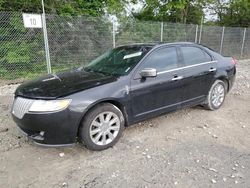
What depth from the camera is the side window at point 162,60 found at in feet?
13.3

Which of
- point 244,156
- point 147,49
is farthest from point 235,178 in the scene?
point 147,49

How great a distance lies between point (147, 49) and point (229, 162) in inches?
84.8

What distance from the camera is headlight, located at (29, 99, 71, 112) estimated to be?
3111mm

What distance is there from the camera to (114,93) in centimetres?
354

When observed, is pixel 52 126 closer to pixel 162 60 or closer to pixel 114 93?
pixel 114 93

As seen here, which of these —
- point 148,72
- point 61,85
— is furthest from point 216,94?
point 61,85

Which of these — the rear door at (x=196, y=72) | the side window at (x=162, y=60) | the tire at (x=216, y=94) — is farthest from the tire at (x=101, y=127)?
the tire at (x=216, y=94)

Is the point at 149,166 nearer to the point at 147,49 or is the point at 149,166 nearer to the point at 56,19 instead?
the point at 147,49

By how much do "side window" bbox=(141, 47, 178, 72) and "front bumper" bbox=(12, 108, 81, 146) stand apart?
146 cm

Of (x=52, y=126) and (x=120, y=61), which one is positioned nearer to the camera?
(x=52, y=126)

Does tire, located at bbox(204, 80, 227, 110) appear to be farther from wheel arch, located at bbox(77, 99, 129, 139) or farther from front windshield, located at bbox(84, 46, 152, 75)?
wheel arch, located at bbox(77, 99, 129, 139)

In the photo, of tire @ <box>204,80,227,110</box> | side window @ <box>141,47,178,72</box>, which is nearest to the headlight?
side window @ <box>141,47,178,72</box>

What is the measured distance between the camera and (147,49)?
4184mm

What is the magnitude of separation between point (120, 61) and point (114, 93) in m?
0.88
